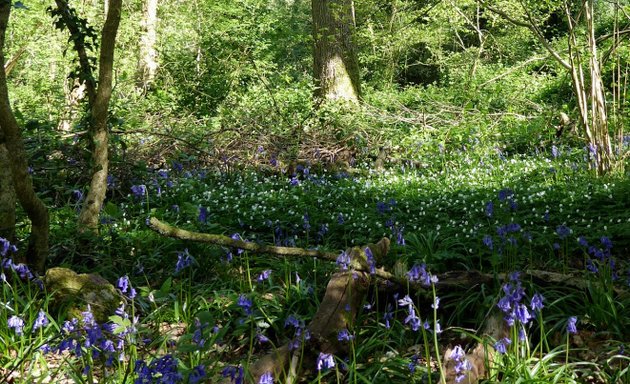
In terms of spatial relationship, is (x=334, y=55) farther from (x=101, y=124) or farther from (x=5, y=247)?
(x=5, y=247)

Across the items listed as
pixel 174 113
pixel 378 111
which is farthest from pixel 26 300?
pixel 378 111

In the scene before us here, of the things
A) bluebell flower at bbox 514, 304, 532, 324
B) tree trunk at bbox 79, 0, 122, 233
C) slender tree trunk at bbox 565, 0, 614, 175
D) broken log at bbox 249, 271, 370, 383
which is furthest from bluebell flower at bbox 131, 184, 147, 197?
slender tree trunk at bbox 565, 0, 614, 175

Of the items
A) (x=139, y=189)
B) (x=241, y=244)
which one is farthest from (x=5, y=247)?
(x=139, y=189)

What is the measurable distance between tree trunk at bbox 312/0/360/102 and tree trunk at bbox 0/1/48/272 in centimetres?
695

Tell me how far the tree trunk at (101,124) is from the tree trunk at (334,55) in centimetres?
609

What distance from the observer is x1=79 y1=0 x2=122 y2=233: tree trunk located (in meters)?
4.44

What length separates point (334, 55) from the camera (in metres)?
10.6

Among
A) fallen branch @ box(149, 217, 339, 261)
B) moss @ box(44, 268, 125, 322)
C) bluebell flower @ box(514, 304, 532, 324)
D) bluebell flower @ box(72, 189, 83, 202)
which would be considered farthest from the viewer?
bluebell flower @ box(72, 189, 83, 202)

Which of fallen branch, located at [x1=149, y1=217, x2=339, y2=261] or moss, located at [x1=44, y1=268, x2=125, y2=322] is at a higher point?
fallen branch, located at [x1=149, y1=217, x2=339, y2=261]

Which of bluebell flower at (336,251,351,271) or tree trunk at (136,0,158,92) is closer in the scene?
bluebell flower at (336,251,351,271)

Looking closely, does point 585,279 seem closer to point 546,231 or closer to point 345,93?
point 546,231

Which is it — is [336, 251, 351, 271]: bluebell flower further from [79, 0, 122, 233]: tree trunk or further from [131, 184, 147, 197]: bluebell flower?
[131, 184, 147, 197]: bluebell flower

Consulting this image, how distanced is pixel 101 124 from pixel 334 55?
258 inches

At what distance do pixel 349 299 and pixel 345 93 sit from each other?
7.82 metres
